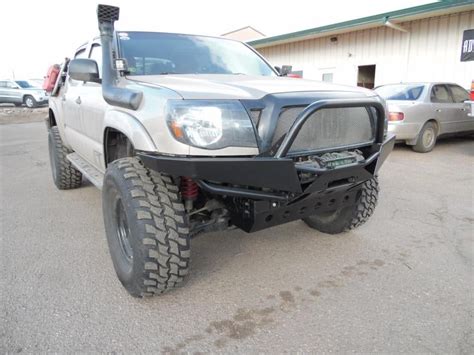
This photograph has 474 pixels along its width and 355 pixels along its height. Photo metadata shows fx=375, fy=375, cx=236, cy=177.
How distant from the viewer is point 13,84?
24.5m

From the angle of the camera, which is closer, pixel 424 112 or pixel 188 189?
pixel 188 189

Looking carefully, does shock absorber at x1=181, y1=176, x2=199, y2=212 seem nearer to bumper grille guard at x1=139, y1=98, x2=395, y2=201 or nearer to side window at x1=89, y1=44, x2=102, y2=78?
bumper grille guard at x1=139, y1=98, x2=395, y2=201

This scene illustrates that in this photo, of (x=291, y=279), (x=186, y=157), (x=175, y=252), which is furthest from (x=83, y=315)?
(x=291, y=279)

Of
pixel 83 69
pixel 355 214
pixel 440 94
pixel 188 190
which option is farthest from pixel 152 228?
pixel 440 94

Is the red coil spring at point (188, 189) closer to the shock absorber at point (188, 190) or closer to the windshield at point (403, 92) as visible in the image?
the shock absorber at point (188, 190)

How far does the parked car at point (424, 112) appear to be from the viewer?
7.68 metres

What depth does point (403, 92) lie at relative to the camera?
26.9 ft

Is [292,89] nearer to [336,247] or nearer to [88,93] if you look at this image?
[336,247]

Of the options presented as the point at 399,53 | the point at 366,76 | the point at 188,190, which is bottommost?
the point at 188,190

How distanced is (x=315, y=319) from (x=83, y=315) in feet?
4.83

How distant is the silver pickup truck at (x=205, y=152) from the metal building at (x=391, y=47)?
9.24 meters

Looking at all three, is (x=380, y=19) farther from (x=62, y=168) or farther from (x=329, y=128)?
(x=329, y=128)

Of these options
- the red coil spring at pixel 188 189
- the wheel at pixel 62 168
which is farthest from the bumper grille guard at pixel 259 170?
the wheel at pixel 62 168

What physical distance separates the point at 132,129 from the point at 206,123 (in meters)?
0.56
